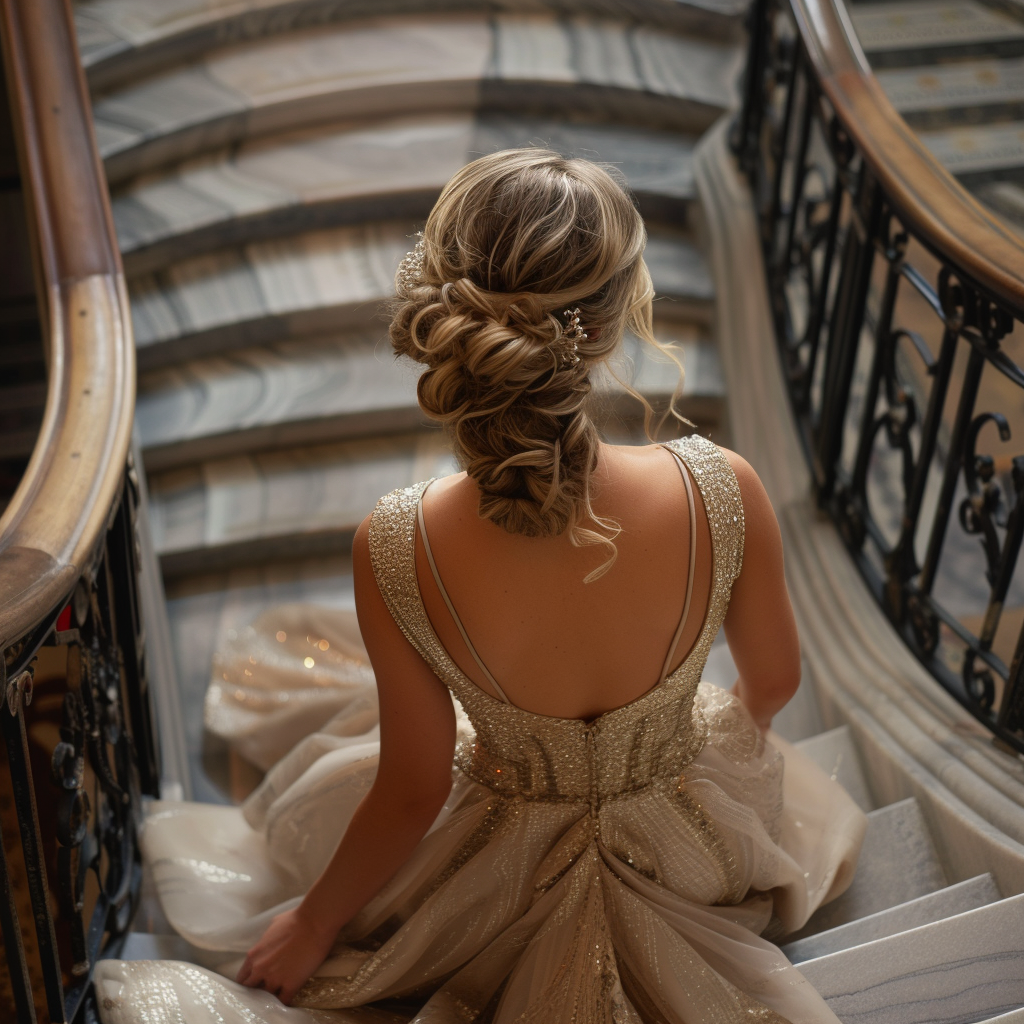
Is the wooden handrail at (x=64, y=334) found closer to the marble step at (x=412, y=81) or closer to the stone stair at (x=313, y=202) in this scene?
the stone stair at (x=313, y=202)

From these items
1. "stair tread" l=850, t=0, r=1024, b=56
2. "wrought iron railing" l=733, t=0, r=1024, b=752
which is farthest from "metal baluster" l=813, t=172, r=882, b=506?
"stair tread" l=850, t=0, r=1024, b=56

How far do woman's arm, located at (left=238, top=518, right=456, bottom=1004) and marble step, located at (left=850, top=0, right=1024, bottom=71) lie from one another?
3232 millimetres

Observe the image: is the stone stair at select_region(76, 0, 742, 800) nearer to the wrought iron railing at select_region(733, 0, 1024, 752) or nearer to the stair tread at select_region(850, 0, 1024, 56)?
the wrought iron railing at select_region(733, 0, 1024, 752)

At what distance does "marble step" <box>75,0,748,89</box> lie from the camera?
3.26m

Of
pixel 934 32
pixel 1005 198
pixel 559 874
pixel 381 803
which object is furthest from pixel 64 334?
pixel 934 32

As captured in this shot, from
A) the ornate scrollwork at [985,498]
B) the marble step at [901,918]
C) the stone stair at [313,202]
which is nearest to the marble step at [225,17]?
the stone stair at [313,202]

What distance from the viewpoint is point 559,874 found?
1.48 metres

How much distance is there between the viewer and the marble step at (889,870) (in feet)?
5.69

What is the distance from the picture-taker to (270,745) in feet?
7.60

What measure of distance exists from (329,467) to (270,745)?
Result: 0.89 metres

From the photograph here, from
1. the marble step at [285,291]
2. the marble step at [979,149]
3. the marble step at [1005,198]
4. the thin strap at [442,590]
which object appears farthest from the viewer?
the marble step at [979,149]

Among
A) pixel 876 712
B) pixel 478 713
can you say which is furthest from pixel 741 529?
pixel 876 712

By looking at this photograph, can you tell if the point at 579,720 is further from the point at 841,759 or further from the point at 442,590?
the point at 841,759

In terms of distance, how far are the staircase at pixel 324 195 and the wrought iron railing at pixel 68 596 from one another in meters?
0.48
